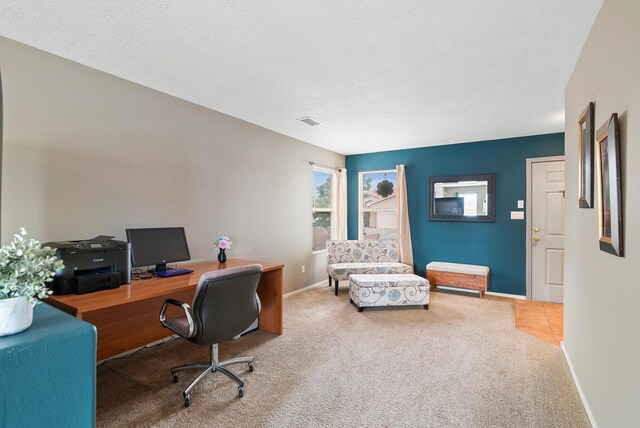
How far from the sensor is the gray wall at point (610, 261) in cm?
130

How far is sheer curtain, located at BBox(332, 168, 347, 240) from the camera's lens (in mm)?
5840

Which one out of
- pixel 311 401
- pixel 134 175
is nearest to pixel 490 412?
pixel 311 401

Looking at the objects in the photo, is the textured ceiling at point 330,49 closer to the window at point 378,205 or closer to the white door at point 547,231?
the white door at point 547,231

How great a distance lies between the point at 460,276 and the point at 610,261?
3228 mm

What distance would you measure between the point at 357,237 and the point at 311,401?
4.28m

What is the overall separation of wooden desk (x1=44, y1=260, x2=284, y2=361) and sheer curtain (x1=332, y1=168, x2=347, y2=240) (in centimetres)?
266

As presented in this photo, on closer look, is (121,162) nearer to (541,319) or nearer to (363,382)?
(363,382)

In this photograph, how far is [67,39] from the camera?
212 centimetres

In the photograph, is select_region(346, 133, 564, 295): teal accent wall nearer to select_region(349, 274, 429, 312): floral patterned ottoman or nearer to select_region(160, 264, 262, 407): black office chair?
select_region(349, 274, 429, 312): floral patterned ottoman

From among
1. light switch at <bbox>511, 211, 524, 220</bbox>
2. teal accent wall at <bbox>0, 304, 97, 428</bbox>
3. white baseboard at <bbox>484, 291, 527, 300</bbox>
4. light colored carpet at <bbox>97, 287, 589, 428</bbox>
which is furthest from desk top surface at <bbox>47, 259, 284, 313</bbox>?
light switch at <bbox>511, 211, 524, 220</bbox>

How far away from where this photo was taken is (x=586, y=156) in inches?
78.6

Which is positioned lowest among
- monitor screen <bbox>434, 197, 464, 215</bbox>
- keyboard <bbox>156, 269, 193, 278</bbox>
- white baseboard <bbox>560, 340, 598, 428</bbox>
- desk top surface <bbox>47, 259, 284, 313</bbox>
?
white baseboard <bbox>560, 340, 598, 428</bbox>

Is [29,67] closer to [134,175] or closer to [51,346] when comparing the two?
[134,175]

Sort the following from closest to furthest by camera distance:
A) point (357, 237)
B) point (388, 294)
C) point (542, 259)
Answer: point (388, 294), point (542, 259), point (357, 237)
